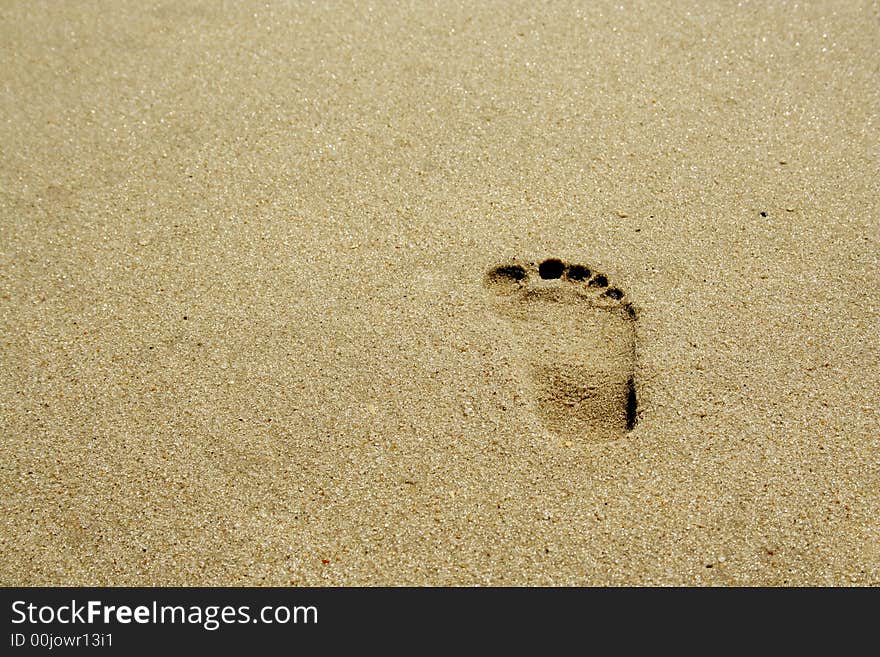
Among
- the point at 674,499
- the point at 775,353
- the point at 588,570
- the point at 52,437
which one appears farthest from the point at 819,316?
the point at 52,437

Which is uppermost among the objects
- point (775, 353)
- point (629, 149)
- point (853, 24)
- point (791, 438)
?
point (853, 24)

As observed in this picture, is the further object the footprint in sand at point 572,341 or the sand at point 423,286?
the footprint in sand at point 572,341

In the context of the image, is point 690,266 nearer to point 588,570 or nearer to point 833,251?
point 833,251

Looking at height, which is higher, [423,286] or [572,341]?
[423,286]

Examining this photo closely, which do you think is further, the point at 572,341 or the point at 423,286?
the point at 423,286
